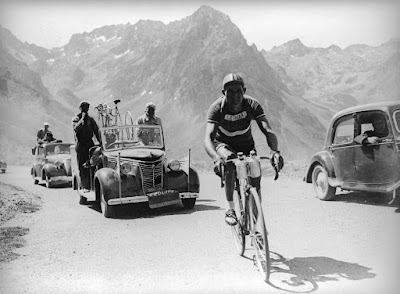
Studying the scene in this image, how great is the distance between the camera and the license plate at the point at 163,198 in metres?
7.92

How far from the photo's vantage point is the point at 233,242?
5.58 metres

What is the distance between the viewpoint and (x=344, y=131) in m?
9.27

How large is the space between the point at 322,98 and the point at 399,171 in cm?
14349

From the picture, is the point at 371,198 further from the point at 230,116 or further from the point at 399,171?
the point at 230,116

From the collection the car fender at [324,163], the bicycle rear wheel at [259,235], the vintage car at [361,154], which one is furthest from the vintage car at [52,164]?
the bicycle rear wheel at [259,235]

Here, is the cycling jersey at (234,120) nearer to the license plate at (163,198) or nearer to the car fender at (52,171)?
the license plate at (163,198)

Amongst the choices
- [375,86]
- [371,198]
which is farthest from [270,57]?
[371,198]

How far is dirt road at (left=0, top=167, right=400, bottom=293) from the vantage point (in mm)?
3984

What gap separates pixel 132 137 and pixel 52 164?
19.7 feet

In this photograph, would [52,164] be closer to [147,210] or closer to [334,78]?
[147,210]

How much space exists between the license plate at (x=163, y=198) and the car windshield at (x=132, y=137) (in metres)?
1.58

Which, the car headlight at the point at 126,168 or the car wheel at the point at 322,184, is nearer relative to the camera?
the car headlight at the point at 126,168

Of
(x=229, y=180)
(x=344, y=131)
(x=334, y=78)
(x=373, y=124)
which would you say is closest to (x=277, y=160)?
(x=229, y=180)

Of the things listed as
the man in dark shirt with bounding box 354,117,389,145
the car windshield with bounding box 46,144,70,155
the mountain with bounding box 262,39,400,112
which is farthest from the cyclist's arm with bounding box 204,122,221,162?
the mountain with bounding box 262,39,400,112
